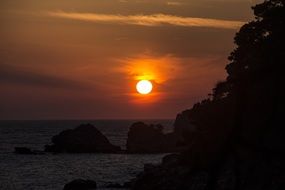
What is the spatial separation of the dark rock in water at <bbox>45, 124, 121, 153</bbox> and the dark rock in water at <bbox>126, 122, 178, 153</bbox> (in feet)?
17.5

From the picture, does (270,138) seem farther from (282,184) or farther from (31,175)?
(31,175)

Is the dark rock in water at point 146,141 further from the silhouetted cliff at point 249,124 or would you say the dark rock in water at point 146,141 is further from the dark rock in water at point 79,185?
the silhouetted cliff at point 249,124

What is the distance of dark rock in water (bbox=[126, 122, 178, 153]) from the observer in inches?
5748

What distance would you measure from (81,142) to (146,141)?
61.8ft

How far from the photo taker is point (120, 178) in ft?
267

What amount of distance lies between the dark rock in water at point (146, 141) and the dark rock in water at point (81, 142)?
17.5 feet

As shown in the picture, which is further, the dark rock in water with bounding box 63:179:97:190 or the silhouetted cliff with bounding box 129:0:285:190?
the dark rock in water with bounding box 63:179:97:190

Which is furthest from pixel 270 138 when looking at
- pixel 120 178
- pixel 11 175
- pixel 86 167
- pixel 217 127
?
pixel 86 167

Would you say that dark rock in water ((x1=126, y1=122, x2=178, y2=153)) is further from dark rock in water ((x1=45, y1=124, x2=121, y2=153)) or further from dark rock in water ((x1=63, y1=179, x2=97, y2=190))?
dark rock in water ((x1=63, y1=179, x2=97, y2=190))

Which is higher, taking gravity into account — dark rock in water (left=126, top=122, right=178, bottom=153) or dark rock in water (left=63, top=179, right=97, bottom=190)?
dark rock in water (left=126, top=122, right=178, bottom=153)

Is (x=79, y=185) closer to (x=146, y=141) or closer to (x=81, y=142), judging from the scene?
(x=146, y=141)

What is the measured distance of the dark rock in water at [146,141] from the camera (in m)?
146

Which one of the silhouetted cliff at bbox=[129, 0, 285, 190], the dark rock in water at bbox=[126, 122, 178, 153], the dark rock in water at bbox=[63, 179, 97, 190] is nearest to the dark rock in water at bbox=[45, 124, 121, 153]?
the dark rock in water at bbox=[126, 122, 178, 153]

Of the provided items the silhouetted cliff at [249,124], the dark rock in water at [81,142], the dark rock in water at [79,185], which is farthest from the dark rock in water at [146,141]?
the silhouetted cliff at [249,124]
